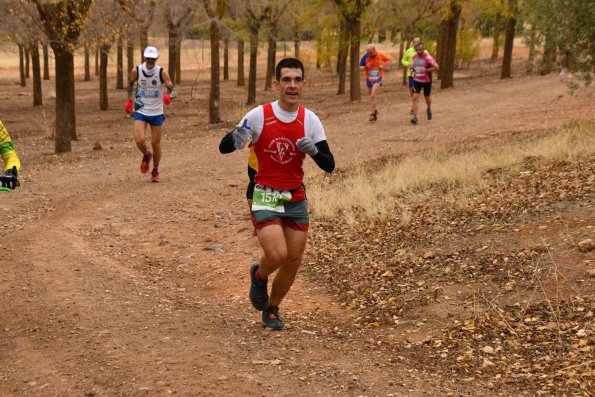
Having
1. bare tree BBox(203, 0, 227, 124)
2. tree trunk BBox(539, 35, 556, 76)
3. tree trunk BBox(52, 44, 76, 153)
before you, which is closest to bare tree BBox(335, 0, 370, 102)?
bare tree BBox(203, 0, 227, 124)

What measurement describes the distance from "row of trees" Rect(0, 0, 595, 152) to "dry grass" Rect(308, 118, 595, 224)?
279 cm

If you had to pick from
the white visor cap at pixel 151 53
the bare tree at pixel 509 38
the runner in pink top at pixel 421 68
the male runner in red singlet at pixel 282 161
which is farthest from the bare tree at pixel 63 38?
the bare tree at pixel 509 38

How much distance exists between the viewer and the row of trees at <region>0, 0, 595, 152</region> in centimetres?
1422

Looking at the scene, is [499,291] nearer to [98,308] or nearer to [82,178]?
[98,308]

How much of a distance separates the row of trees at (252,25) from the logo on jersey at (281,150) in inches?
364

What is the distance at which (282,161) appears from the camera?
5602 millimetres

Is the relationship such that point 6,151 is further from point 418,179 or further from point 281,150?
point 418,179

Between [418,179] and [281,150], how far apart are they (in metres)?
5.40

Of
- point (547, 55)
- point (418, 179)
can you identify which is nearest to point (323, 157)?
point (418, 179)

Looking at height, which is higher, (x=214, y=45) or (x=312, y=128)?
(x=214, y=45)

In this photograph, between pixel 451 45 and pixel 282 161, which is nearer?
pixel 282 161

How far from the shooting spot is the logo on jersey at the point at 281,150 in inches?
218

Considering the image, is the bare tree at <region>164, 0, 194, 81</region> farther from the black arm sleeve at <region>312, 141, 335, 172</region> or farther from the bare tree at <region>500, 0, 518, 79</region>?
the black arm sleeve at <region>312, 141, 335, 172</region>

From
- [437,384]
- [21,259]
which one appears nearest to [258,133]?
[437,384]
